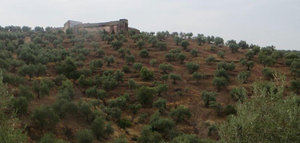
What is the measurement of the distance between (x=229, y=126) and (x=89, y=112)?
58.6ft

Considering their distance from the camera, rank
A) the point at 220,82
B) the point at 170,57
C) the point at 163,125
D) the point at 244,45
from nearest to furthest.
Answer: the point at 163,125 → the point at 220,82 → the point at 170,57 → the point at 244,45

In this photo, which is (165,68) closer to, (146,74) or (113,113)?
(146,74)

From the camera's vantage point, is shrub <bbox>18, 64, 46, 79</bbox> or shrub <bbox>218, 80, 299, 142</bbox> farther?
shrub <bbox>18, 64, 46, 79</bbox>

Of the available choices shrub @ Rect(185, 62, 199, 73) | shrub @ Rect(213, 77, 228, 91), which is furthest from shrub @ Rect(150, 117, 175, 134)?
shrub @ Rect(185, 62, 199, 73)

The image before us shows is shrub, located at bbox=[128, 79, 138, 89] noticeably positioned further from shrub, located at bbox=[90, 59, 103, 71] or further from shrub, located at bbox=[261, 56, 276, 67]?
shrub, located at bbox=[261, 56, 276, 67]

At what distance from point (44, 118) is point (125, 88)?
16.9 meters

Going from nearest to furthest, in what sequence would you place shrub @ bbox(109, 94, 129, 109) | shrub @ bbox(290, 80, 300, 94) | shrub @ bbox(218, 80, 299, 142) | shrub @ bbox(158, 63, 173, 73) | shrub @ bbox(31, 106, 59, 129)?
shrub @ bbox(218, 80, 299, 142) → shrub @ bbox(31, 106, 59, 129) → shrub @ bbox(109, 94, 129, 109) → shrub @ bbox(290, 80, 300, 94) → shrub @ bbox(158, 63, 173, 73)

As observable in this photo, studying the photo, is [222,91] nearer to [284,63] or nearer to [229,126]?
[284,63]

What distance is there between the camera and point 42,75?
108 ft

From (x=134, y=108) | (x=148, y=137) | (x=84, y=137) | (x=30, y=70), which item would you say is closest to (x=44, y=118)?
(x=84, y=137)

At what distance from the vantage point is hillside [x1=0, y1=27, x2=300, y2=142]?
2277cm

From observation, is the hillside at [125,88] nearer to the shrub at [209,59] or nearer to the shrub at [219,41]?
the shrub at [209,59]

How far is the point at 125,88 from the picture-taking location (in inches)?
1409

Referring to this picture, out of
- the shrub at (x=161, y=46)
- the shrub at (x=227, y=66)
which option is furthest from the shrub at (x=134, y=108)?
the shrub at (x=161, y=46)
